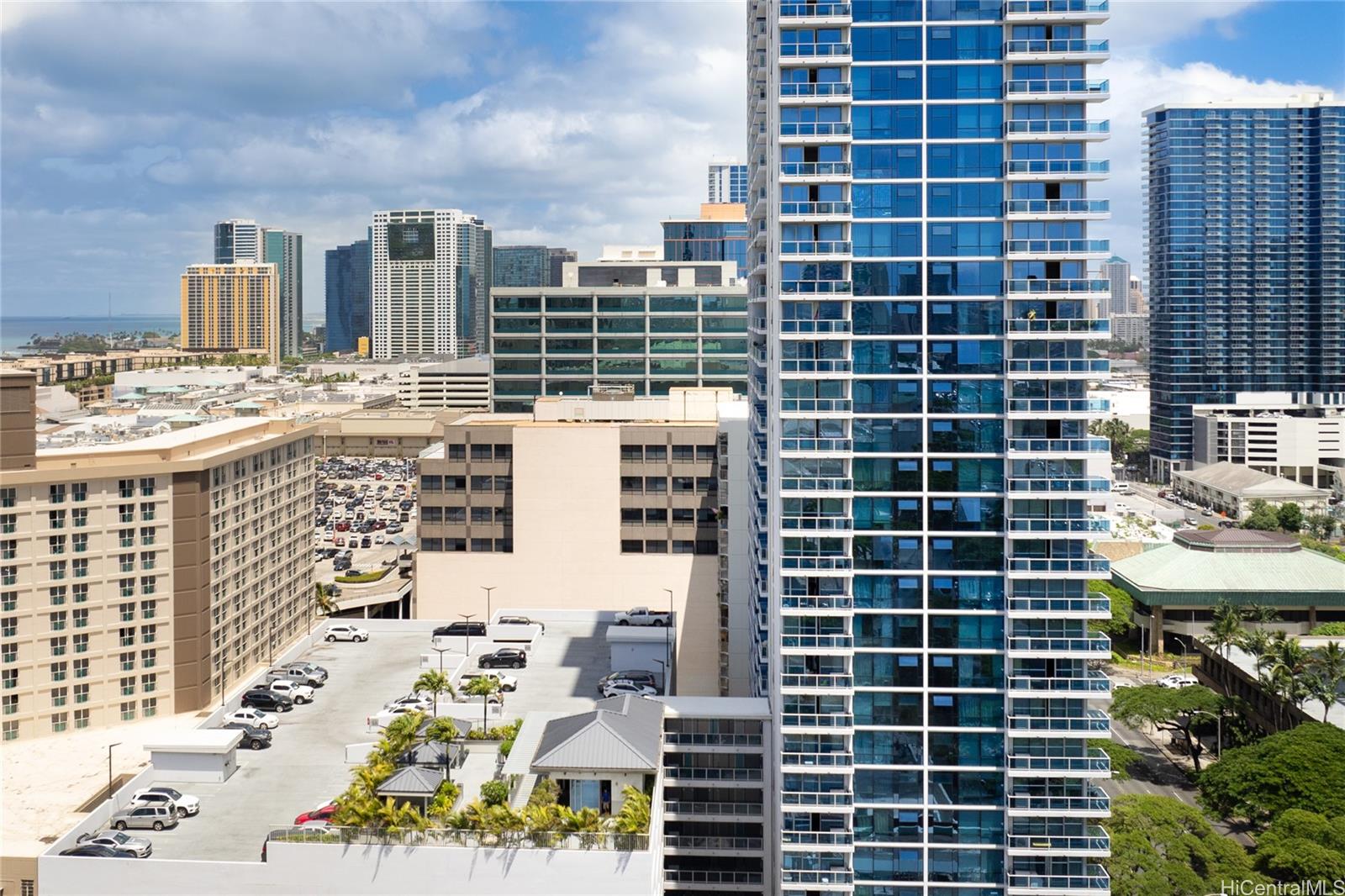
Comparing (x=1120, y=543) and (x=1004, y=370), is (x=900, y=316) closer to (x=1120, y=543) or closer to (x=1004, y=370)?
(x=1004, y=370)

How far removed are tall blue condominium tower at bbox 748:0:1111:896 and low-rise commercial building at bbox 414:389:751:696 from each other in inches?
1728

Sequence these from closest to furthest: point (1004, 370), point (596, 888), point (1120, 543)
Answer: point (596, 888)
point (1004, 370)
point (1120, 543)

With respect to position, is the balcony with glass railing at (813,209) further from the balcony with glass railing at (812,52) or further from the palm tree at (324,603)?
the palm tree at (324,603)

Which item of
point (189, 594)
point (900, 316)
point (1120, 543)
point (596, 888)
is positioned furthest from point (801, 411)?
point (1120, 543)

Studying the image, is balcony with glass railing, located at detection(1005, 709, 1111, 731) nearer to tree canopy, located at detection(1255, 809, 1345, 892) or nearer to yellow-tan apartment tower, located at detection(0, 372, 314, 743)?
tree canopy, located at detection(1255, 809, 1345, 892)

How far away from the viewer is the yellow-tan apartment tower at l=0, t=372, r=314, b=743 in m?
69.5

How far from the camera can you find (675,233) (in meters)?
188

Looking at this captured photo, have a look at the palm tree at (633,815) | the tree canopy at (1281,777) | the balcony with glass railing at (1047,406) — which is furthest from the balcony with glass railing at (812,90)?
the tree canopy at (1281,777)

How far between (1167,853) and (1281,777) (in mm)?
13385

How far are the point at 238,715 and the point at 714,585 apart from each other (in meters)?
45.9

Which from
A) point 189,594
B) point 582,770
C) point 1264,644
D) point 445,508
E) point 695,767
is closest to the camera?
point 582,770

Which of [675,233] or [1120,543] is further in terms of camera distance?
[675,233]

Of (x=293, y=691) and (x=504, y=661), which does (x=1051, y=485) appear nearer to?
(x=504, y=661)

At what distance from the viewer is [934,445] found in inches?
1962
